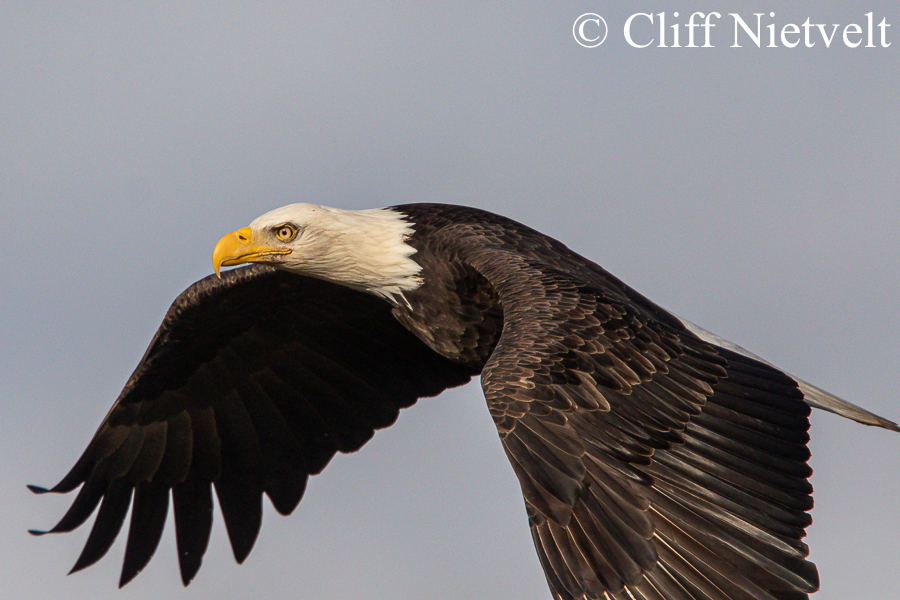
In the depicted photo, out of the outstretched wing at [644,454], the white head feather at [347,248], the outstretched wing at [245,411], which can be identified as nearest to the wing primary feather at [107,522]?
the outstretched wing at [245,411]

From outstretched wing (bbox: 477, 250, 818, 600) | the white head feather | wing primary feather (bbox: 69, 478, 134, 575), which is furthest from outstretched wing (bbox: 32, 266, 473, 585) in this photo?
outstretched wing (bbox: 477, 250, 818, 600)

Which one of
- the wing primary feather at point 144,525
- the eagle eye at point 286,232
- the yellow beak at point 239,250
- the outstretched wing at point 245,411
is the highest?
the eagle eye at point 286,232

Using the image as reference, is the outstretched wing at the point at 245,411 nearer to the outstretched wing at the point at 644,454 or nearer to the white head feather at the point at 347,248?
the white head feather at the point at 347,248

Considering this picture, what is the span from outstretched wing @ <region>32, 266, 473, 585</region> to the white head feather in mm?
796

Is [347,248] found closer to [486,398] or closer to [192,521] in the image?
[486,398]

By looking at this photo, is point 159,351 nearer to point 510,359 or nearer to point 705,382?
point 510,359

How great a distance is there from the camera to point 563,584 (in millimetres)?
4395

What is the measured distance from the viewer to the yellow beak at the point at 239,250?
20.9 ft

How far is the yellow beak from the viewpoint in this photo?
6355 mm

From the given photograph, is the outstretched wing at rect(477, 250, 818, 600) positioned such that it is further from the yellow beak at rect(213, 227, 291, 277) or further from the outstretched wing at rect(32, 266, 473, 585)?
the outstretched wing at rect(32, 266, 473, 585)

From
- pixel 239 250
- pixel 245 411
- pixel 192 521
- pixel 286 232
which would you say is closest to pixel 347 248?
pixel 286 232

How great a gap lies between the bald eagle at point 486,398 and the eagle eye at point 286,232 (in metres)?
0.01

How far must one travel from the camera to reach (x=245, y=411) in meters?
7.93

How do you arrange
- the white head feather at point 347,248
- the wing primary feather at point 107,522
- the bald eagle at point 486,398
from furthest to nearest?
the wing primary feather at point 107,522, the white head feather at point 347,248, the bald eagle at point 486,398
